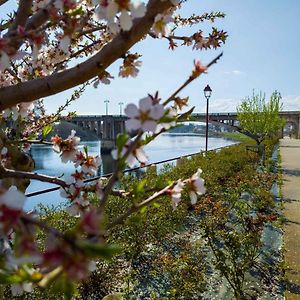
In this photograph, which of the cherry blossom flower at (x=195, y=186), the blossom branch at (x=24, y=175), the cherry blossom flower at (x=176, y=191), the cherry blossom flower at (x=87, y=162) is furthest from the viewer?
the cherry blossom flower at (x=87, y=162)

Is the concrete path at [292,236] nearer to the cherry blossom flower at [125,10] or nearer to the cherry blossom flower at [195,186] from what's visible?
the cherry blossom flower at [195,186]

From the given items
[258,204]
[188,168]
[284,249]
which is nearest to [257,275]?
[284,249]

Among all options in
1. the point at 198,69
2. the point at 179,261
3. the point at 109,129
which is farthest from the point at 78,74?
the point at 109,129

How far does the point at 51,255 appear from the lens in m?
0.52

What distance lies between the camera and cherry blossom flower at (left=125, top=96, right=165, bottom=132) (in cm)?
81

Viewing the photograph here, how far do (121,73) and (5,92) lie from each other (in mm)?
605

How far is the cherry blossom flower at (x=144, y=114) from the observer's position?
813 millimetres

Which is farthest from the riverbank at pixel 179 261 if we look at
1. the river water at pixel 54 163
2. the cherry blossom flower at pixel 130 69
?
the cherry blossom flower at pixel 130 69

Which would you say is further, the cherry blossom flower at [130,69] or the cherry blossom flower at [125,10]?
the cherry blossom flower at [130,69]

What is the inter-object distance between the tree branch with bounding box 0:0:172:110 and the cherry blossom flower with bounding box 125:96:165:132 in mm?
450

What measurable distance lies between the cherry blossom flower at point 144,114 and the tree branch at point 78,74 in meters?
0.45

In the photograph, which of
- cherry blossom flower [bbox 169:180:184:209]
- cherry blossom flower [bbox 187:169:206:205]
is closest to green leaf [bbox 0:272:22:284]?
cherry blossom flower [bbox 169:180:184:209]

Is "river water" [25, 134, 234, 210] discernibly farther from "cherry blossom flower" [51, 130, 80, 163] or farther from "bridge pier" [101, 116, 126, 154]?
"bridge pier" [101, 116, 126, 154]

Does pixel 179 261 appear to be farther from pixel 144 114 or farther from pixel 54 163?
pixel 54 163
